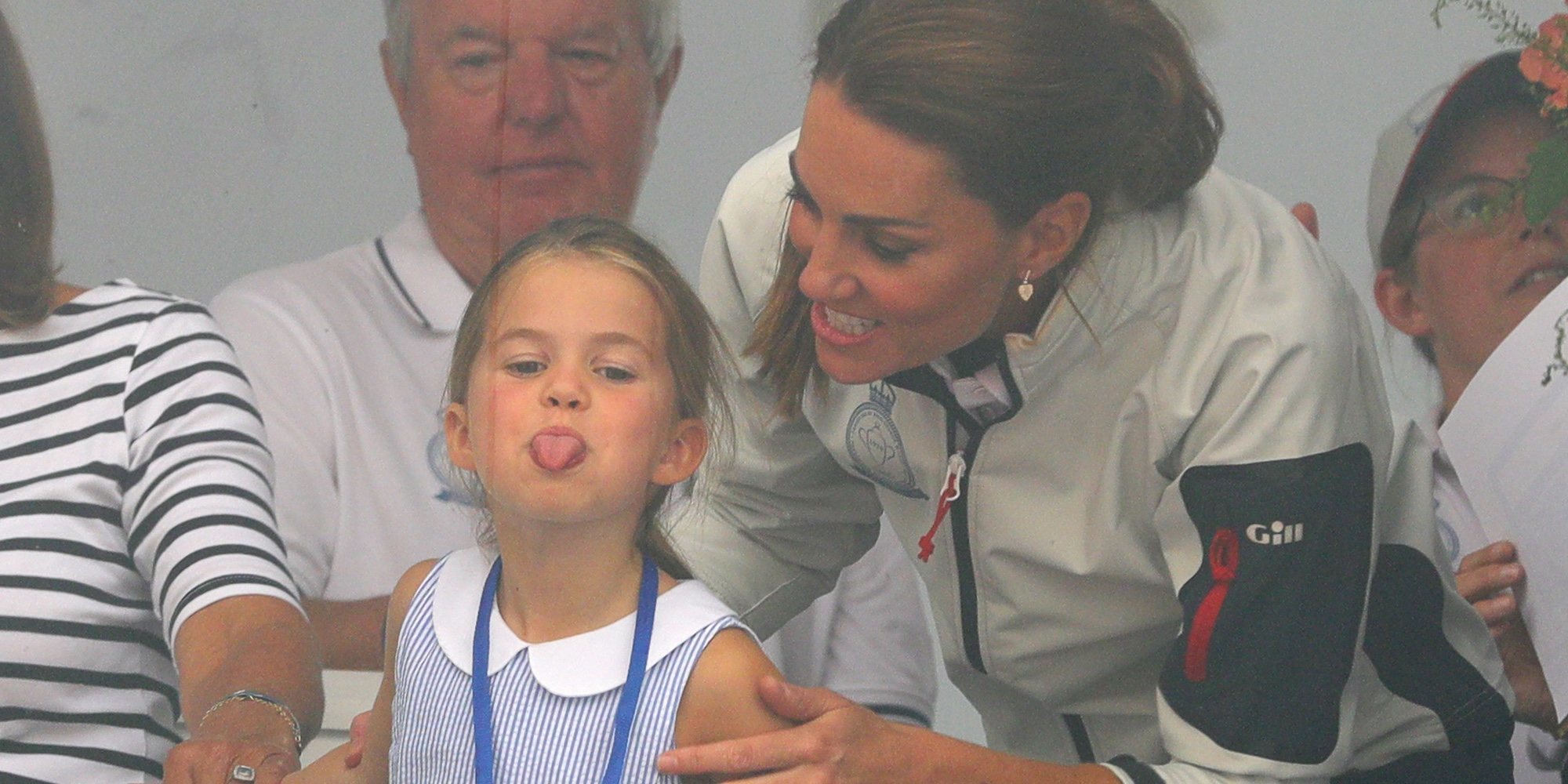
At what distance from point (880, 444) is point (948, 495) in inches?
3.1

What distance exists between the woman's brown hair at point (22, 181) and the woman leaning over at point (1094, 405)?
2.06 feet

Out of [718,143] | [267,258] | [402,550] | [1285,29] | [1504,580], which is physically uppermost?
[1285,29]

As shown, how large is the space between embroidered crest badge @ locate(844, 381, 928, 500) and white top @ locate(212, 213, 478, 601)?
41cm

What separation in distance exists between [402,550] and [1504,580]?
97 cm

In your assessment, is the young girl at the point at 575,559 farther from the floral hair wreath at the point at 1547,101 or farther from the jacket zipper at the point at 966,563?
the floral hair wreath at the point at 1547,101

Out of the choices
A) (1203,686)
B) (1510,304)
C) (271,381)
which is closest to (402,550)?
(271,381)

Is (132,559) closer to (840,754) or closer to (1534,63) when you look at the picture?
(840,754)

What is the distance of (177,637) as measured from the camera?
4.46ft

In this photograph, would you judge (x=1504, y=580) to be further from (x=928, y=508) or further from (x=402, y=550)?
(x=402, y=550)

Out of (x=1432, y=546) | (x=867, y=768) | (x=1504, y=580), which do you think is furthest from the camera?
(x=1504, y=580)

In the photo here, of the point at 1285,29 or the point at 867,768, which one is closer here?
the point at 867,768

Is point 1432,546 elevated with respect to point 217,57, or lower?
lower

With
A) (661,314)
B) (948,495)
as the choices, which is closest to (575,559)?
(661,314)

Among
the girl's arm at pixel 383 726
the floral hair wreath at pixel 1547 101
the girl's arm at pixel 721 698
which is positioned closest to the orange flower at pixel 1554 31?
the floral hair wreath at pixel 1547 101
